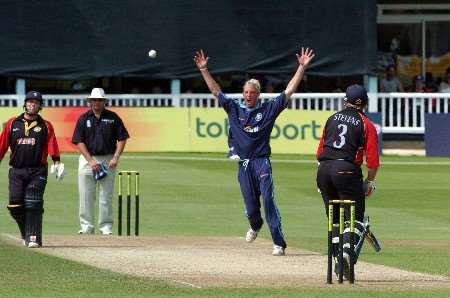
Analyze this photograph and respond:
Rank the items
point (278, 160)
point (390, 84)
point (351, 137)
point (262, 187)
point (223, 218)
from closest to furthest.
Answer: point (351, 137) < point (262, 187) < point (223, 218) < point (278, 160) < point (390, 84)

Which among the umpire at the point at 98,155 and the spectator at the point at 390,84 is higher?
the spectator at the point at 390,84

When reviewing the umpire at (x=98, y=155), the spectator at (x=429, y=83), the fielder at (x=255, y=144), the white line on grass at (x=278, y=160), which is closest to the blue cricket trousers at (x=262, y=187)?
the fielder at (x=255, y=144)

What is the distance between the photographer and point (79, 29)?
34312 mm

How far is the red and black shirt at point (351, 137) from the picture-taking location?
14484 millimetres

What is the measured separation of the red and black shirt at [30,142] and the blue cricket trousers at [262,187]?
2.49 meters

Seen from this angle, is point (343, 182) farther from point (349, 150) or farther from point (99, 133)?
point (99, 133)

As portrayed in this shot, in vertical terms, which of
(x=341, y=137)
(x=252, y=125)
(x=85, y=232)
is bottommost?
(x=85, y=232)

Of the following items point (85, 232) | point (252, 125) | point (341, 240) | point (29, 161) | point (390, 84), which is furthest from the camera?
point (390, 84)

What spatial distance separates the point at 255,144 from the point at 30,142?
2.81 metres

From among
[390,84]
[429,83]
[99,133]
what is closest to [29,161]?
[99,133]

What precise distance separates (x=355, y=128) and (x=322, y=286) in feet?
5.86

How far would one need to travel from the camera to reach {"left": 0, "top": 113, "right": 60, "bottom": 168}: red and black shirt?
1745 cm

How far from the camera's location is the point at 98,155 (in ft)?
67.7

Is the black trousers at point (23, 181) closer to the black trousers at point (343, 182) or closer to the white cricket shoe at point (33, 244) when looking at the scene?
the white cricket shoe at point (33, 244)
